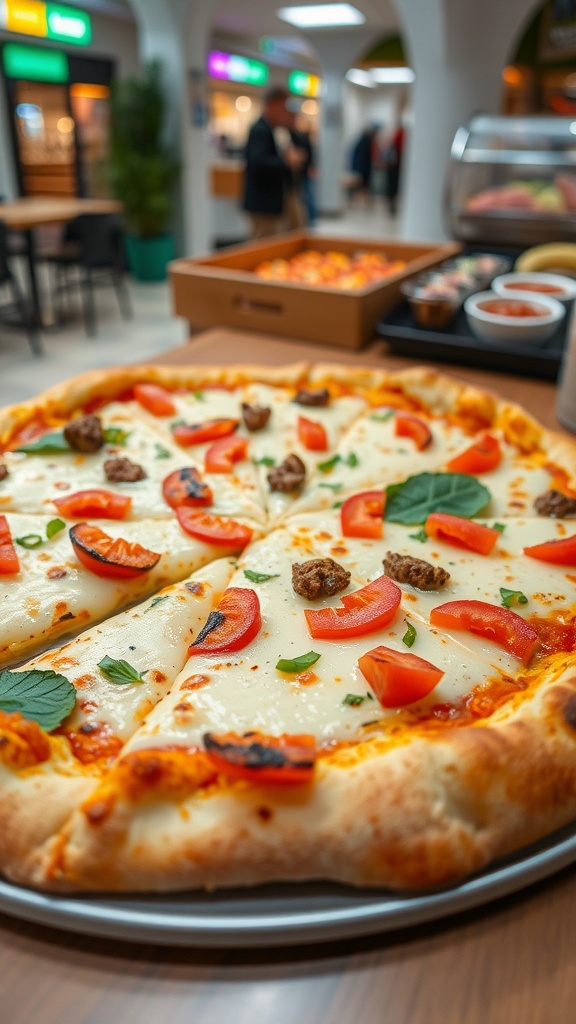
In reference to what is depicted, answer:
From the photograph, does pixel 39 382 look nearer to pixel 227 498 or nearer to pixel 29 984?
pixel 227 498

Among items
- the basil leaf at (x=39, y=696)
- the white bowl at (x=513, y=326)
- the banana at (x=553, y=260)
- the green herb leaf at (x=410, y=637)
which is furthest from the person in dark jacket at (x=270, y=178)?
the basil leaf at (x=39, y=696)

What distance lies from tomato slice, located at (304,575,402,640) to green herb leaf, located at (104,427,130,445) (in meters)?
0.97

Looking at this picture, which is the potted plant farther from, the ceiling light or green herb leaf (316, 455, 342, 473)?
the ceiling light

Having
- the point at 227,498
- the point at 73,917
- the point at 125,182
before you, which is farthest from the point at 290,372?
the point at 125,182

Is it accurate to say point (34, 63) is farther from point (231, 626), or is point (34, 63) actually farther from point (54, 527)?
point (231, 626)

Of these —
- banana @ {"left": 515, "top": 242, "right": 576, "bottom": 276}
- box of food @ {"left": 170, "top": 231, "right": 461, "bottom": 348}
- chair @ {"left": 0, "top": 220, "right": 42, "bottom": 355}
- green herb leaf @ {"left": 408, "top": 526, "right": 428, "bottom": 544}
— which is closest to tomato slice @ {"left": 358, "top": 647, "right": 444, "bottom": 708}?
green herb leaf @ {"left": 408, "top": 526, "right": 428, "bottom": 544}

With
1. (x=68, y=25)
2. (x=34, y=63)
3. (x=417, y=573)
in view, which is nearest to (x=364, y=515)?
(x=417, y=573)

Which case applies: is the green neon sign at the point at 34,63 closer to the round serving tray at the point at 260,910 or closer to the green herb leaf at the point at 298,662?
the green herb leaf at the point at 298,662

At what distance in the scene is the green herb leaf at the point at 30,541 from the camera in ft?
5.34

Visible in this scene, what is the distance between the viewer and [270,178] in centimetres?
738

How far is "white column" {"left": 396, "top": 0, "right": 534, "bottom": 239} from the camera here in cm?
610

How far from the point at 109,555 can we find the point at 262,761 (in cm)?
74

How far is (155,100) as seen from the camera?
30.2 ft

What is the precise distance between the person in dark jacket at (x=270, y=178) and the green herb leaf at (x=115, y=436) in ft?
19.6
